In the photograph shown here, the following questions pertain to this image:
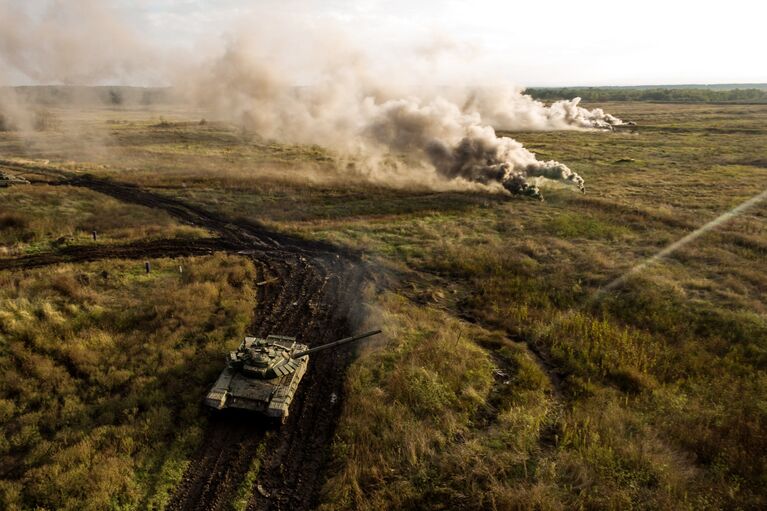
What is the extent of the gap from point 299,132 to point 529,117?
165 feet

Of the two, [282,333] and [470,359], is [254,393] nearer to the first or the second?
[282,333]

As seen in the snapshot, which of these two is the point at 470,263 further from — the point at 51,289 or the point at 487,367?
the point at 51,289

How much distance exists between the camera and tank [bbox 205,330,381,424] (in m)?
11.5

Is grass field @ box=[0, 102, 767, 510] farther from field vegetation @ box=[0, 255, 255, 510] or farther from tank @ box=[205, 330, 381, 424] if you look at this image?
tank @ box=[205, 330, 381, 424]

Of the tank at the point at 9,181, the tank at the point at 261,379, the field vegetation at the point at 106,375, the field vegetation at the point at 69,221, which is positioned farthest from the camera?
the tank at the point at 9,181

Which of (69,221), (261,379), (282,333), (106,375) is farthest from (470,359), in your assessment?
(69,221)

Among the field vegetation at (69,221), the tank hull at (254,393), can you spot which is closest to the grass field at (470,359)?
the field vegetation at (69,221)

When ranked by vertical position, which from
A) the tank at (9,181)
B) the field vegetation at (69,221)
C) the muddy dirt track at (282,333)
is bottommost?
the muddy dirt track at (282,333)

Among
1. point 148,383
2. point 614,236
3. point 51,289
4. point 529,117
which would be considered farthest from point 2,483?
point 529,117

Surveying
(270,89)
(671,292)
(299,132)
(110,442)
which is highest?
(270,89)

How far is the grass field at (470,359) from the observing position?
9820mm

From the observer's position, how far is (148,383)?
12891 millimetres

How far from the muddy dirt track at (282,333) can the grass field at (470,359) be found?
60 centimetres

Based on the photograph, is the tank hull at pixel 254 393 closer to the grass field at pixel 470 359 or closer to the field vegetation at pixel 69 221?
the grass field at pixel 470 359
